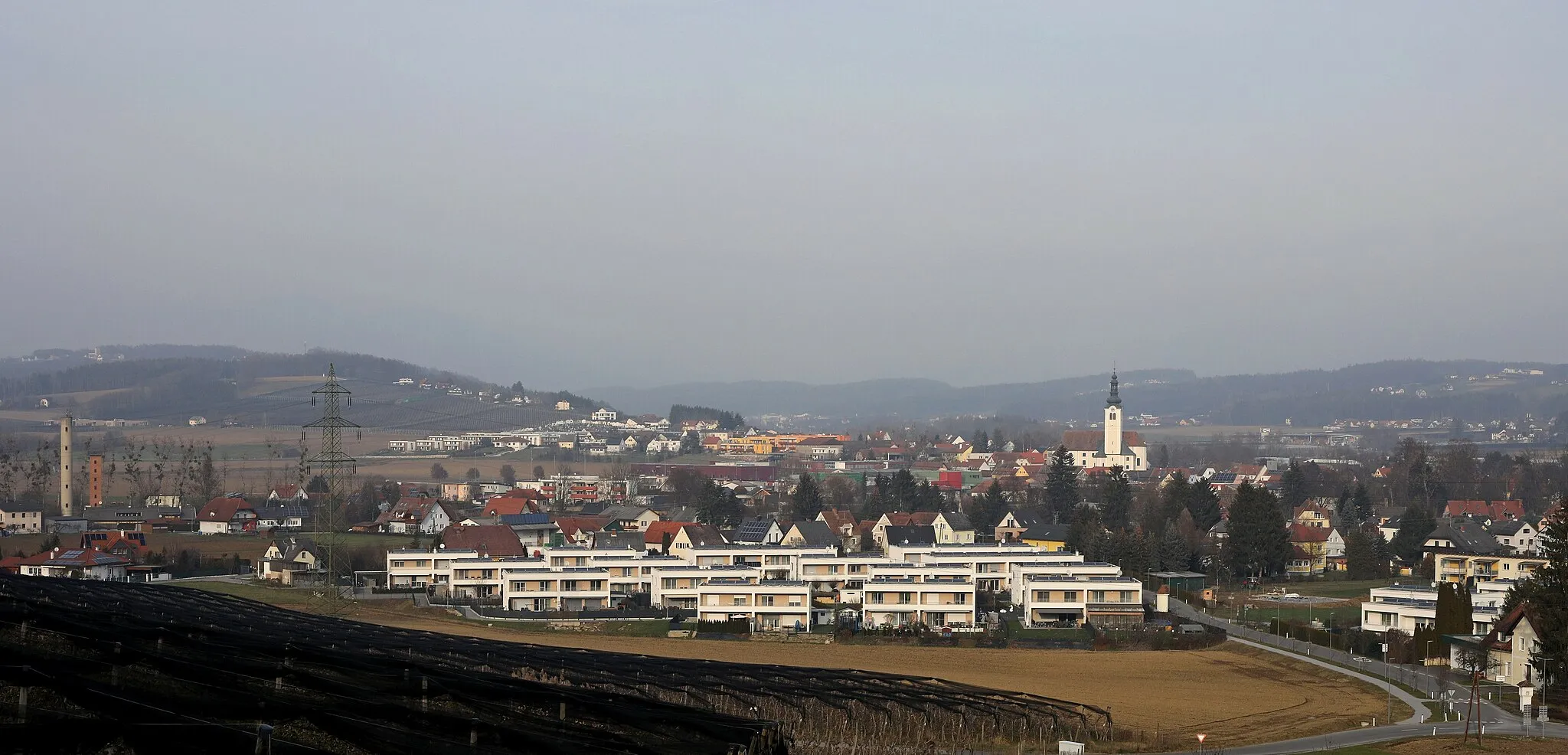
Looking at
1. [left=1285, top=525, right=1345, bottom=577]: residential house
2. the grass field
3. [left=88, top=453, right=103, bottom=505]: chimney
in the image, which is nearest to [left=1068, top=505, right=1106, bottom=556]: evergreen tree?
[left=1285, top=525, right=1345, bottom=577]: residential house

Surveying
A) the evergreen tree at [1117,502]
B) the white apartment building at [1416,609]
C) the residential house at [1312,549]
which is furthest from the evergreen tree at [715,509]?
the white apartment building at [1416,609]

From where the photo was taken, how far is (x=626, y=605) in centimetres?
4475

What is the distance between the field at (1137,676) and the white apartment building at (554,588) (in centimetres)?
297

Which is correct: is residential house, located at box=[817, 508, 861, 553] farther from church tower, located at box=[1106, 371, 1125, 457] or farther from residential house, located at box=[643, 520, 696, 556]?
church tower, located at box=[1106, 371, 1125, 457]

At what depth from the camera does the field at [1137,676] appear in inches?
1009

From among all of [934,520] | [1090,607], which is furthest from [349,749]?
[934,520]

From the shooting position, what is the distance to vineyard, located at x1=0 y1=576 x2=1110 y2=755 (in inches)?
459

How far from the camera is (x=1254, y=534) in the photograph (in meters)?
53.1

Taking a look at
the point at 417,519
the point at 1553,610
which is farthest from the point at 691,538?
the point at 1553,610

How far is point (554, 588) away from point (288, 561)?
12.8 m

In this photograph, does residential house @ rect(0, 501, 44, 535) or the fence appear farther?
residential house @ rect(0, 501, 44, 535)

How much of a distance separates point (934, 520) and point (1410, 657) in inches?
1289

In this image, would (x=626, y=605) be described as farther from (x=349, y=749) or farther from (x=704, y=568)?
(x=349, y=749)

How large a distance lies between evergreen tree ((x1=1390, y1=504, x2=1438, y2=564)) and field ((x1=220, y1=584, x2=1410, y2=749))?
23.9 metres
